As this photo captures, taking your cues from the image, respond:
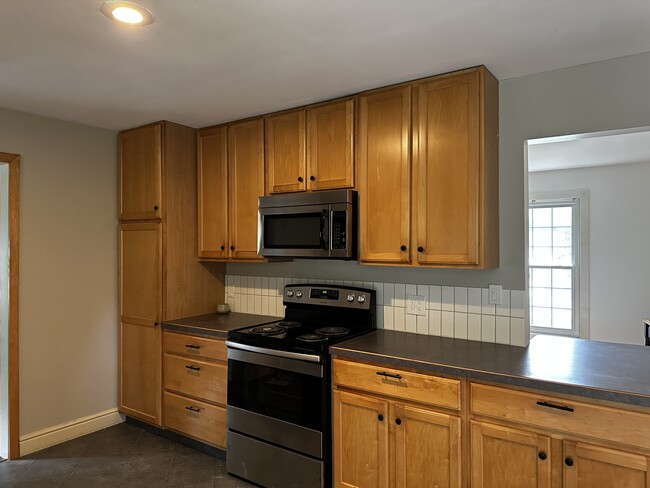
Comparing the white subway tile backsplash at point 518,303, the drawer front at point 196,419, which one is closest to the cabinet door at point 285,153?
the white subway tile backsplash at point 518,303

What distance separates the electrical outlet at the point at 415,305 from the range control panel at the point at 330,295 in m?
0.23

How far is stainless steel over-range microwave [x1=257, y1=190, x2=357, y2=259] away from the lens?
266cm

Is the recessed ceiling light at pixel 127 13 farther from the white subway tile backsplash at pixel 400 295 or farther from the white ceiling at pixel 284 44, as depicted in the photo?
the white subway tile backsplash at pixel 400 295

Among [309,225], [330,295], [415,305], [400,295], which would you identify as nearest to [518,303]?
[415,305]

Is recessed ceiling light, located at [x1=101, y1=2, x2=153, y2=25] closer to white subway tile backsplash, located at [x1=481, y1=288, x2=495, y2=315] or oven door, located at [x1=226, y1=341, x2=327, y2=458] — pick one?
oven door, located at [x1=226, y1=341, x2=327, y2=458]

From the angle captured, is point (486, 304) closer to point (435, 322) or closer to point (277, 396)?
point (435, 322)

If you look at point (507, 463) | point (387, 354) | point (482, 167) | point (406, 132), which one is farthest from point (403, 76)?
point (507, 463)

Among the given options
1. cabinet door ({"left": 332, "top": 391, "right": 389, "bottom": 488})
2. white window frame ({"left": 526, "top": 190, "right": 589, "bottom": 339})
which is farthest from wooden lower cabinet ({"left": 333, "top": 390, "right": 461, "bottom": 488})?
white window frame ({"left": 526, "top": 190, "right": 589, "bottom": 339})

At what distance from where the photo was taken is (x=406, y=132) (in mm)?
2492

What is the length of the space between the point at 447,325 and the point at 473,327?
0.16m

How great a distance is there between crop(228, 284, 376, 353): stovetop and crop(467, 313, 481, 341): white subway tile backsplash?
61cm

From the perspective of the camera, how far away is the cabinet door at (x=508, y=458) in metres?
1.83

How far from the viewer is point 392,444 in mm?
2215

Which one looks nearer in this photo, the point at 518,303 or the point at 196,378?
Answer: the point at 518,303
